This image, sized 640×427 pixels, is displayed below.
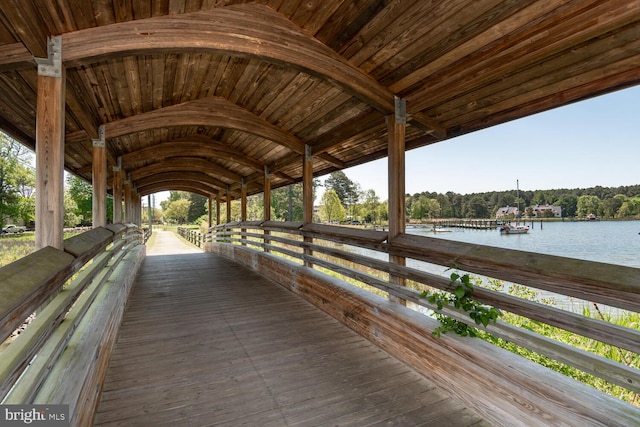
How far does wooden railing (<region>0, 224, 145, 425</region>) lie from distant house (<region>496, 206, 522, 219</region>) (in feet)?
180

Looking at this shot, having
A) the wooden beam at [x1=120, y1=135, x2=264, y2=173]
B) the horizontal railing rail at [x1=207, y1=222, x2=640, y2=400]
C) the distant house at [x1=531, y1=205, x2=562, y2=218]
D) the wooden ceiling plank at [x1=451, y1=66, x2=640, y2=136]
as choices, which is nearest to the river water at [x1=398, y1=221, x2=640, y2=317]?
the horizontal railing rail at [x1=207, y1=222, x2=640, y2=400]

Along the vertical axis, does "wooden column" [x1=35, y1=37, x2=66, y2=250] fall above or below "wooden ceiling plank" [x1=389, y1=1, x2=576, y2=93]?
below

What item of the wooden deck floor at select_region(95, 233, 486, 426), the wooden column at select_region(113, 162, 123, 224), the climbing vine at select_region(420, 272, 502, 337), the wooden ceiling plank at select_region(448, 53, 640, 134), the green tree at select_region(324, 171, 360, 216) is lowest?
the wooden deck floor at select_region(95, 233, 486, 426)

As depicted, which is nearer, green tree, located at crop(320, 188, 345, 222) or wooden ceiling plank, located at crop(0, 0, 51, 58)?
wooden ceiling plank, located at crop(0, 0, 51, 58)

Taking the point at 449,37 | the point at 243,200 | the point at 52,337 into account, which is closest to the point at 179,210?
the point at 243,200

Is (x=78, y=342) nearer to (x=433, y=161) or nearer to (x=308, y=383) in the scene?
(x=308, y=383)

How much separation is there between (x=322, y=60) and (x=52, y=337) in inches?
116

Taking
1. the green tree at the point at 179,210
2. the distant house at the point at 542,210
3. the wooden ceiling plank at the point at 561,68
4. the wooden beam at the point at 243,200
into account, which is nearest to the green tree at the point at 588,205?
the distant house at the point at 542,210

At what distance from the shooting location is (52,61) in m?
2.29

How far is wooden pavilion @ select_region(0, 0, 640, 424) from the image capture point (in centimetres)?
208

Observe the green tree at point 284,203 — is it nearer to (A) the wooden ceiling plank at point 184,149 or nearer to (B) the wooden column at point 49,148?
(A) the wooden ceiling plank at point 184,149

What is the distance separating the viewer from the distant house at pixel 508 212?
48.4 m

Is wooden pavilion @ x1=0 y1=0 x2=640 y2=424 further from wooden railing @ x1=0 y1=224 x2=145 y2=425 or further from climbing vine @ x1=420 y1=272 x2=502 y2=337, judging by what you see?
climbing vine @ x1=420 y1=272 x2=502 y2=337

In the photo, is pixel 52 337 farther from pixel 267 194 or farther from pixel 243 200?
pixel 243 200
